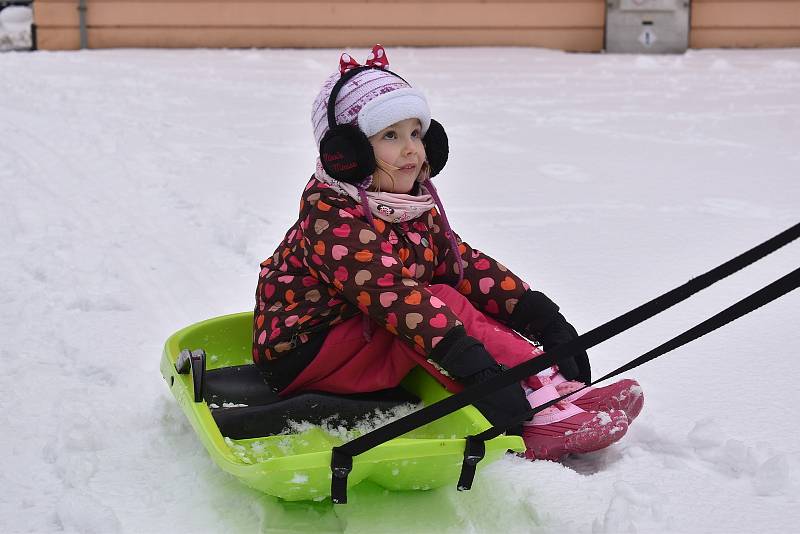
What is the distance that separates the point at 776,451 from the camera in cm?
193

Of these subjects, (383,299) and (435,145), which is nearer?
(383,299)

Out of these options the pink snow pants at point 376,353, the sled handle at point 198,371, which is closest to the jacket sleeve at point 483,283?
the pink snow pants at point 376,353

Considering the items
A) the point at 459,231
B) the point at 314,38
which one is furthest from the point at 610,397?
the point at 314,38

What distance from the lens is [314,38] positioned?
27.1 feet

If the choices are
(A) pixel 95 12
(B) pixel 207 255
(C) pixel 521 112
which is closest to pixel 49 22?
(A) pixel 95 12

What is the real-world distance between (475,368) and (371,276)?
275mm

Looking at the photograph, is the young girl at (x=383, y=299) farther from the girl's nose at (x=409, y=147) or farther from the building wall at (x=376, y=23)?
the building wall at (x=376, y=23)

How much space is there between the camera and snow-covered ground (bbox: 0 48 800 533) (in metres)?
1.78

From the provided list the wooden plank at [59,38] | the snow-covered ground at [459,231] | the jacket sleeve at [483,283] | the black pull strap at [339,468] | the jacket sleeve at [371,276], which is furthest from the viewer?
the wooden plank at [59,38]


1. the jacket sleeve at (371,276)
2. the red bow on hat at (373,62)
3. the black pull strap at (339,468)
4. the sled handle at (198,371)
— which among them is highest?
the red bow on hat at (373,62)

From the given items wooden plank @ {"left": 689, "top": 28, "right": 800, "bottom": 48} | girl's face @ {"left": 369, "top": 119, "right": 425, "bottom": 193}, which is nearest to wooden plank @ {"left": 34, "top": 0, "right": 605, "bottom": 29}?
wooden plank @ {"left": 689, "top": 28, "right": 800, "bottom": 48}

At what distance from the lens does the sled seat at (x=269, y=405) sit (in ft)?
6.62

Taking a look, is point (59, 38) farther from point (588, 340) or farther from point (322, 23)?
point (588, 340)

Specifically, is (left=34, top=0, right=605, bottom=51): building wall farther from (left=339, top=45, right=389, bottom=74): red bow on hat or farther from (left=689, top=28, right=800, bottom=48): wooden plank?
(left=339, top=45, right=389, bottom=74): red bow on hat
